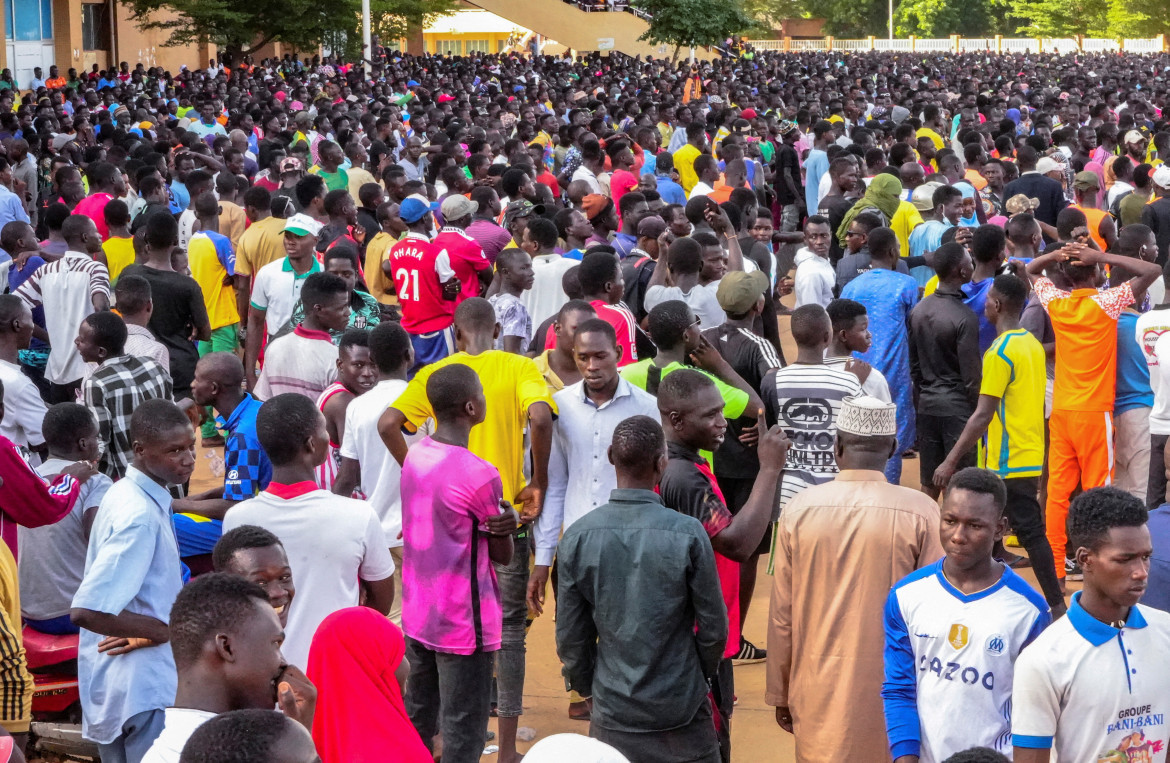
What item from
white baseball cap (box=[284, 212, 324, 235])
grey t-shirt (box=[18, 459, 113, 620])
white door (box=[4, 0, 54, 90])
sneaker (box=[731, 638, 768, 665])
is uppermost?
white door (box=[4, 0, 54, 90])

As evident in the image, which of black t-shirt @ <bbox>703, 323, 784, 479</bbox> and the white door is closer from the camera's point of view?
black t-shirt @ <bbox>703, 323, 784, 479</bbox>

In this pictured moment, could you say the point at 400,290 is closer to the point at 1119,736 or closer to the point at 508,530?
the point at 508,530

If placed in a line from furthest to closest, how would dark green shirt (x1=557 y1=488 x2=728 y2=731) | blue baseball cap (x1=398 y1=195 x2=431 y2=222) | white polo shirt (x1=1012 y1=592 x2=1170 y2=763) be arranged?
blue baseball cap (x1=398 y1=195 x2=431 y2=222) → dark green shirt (x1=557 y1=488 x2=728 y2=731) → white polo shirt (x1=1012 y1=592 x2=1170 y2=763)

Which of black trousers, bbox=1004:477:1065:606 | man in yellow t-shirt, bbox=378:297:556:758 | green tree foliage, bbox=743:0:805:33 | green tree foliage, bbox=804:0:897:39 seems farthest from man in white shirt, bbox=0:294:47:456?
green tree foliage, bbox=804:0:897:39

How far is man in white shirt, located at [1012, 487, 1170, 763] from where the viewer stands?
3055 millimetres

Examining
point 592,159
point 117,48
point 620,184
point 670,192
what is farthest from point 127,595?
point 117,48

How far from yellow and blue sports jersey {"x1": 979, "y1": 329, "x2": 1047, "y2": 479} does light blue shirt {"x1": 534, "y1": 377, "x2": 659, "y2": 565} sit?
6.17 ft

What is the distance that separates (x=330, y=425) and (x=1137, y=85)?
30.2 metres

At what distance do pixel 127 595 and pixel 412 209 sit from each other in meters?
5.12

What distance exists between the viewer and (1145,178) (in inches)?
427

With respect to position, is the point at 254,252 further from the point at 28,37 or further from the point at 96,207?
the point at 28,37

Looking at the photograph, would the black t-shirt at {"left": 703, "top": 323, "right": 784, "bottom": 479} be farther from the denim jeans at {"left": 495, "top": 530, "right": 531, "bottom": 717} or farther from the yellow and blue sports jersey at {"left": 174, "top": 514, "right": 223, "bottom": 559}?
the yellow and blue sports jersey at {"left": 174, "top": 514, "right": 223, "bottom": 559}

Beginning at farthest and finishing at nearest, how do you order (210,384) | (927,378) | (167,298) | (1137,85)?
(1137,85), (167,298), (927,378), (210,384)

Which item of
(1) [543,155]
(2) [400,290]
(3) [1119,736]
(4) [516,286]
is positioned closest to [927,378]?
(4) [516,286]
